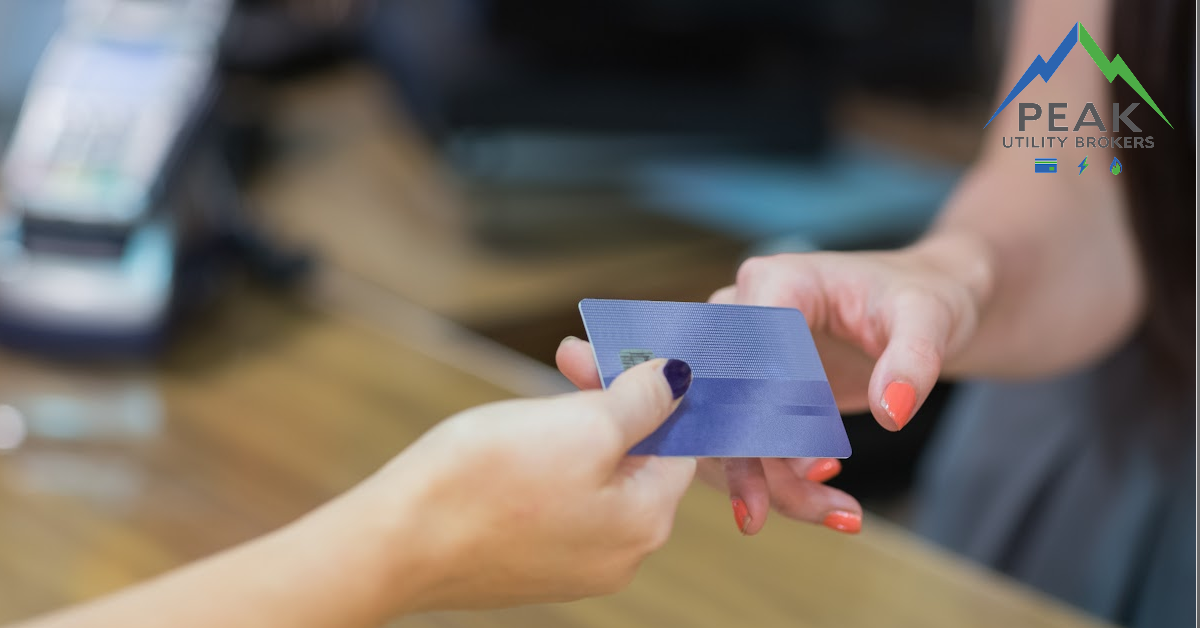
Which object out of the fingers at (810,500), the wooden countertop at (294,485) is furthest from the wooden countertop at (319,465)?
the fingers at (810,500)

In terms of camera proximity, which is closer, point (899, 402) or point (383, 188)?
point (899, 402)

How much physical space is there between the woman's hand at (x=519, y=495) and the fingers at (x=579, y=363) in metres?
0.02

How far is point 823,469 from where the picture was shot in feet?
1.26

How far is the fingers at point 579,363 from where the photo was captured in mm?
346

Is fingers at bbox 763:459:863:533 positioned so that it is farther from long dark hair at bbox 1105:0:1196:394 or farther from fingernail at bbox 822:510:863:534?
long dark hair at bbox 1105:0:1196:394

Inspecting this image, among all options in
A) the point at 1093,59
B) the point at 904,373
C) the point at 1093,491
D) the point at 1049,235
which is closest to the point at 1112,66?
the point at 1093,59

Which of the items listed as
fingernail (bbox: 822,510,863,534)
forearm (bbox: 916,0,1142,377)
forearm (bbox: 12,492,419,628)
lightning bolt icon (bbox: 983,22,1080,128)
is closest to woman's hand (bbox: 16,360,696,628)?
forearm (bbox: 12,492,419,628)

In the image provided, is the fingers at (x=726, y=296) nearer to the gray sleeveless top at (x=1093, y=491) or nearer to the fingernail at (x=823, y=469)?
the fingernail at (x=823, y=469)

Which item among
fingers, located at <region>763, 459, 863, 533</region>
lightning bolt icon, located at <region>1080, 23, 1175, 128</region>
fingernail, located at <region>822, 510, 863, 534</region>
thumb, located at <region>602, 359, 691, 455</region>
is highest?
lightning bolt icon, located at <region>1080, 23, 1175, 128</region>

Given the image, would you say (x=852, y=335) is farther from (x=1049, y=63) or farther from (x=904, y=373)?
(x=1049, y=63)

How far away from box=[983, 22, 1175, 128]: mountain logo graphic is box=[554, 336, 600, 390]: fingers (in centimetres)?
46

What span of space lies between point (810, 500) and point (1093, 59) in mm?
418

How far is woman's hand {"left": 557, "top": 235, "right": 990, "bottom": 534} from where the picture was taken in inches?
14.8

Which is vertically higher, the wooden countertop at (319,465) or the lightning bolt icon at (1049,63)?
the lightning bolt icon at (1049,63)
